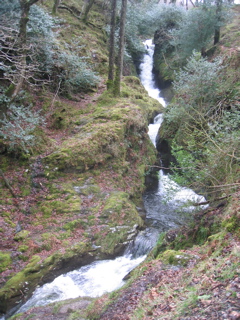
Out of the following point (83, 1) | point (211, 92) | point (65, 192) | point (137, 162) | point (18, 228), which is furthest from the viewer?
point (83, 1)

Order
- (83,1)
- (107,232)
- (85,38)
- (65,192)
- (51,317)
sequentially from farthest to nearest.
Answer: (83,1) → (85,38) → (65,192) → (107,232) → (51,317)

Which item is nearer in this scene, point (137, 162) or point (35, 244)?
point (35, 244)

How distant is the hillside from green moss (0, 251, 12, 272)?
0.03 metres

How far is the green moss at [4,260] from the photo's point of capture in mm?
6980

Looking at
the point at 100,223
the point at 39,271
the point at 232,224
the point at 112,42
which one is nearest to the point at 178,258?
the point at 232,224

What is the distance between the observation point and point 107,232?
895cm

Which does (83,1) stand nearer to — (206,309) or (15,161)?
(15,161)

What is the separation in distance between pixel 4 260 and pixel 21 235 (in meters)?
1.00

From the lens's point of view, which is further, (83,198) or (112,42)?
(112,42)

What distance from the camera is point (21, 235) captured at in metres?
8.00

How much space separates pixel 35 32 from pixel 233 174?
1201cm

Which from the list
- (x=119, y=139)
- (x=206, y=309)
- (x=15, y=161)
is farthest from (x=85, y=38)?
(x=206, y=309)

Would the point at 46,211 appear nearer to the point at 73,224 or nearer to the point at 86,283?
the point at 73,224

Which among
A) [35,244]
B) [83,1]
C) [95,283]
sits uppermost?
[83,1]
